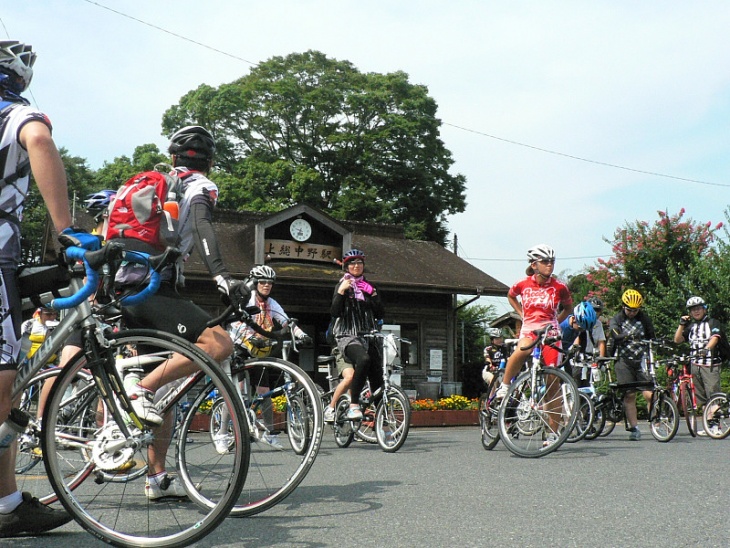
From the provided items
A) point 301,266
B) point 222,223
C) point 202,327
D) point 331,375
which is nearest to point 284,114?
point 222,223

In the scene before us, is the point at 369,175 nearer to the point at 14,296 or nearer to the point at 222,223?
the point at 222,223

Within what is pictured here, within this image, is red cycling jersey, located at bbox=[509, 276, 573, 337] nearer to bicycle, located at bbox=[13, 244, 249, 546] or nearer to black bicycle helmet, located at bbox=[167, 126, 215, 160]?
black bicycle helmet, located at bbox=[167, 126, 215, 160]

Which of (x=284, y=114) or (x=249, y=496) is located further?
(x=284, y=114)

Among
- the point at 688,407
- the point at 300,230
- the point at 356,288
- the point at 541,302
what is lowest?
the point at 688,407

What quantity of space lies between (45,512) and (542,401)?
4.75 meters

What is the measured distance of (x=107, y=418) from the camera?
3352 mm

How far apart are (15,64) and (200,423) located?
1748 mm

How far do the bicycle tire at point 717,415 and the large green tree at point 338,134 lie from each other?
27540 millimetres

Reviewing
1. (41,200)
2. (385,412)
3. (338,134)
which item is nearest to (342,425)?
(385,412)

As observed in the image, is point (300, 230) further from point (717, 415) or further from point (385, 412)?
point (385, 412)

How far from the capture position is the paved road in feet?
11.6

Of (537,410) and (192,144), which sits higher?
(192,144)

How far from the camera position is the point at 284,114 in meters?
39.4

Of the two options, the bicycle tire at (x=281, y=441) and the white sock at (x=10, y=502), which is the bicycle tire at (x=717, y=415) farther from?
the white sock at (x=10, y=502)
